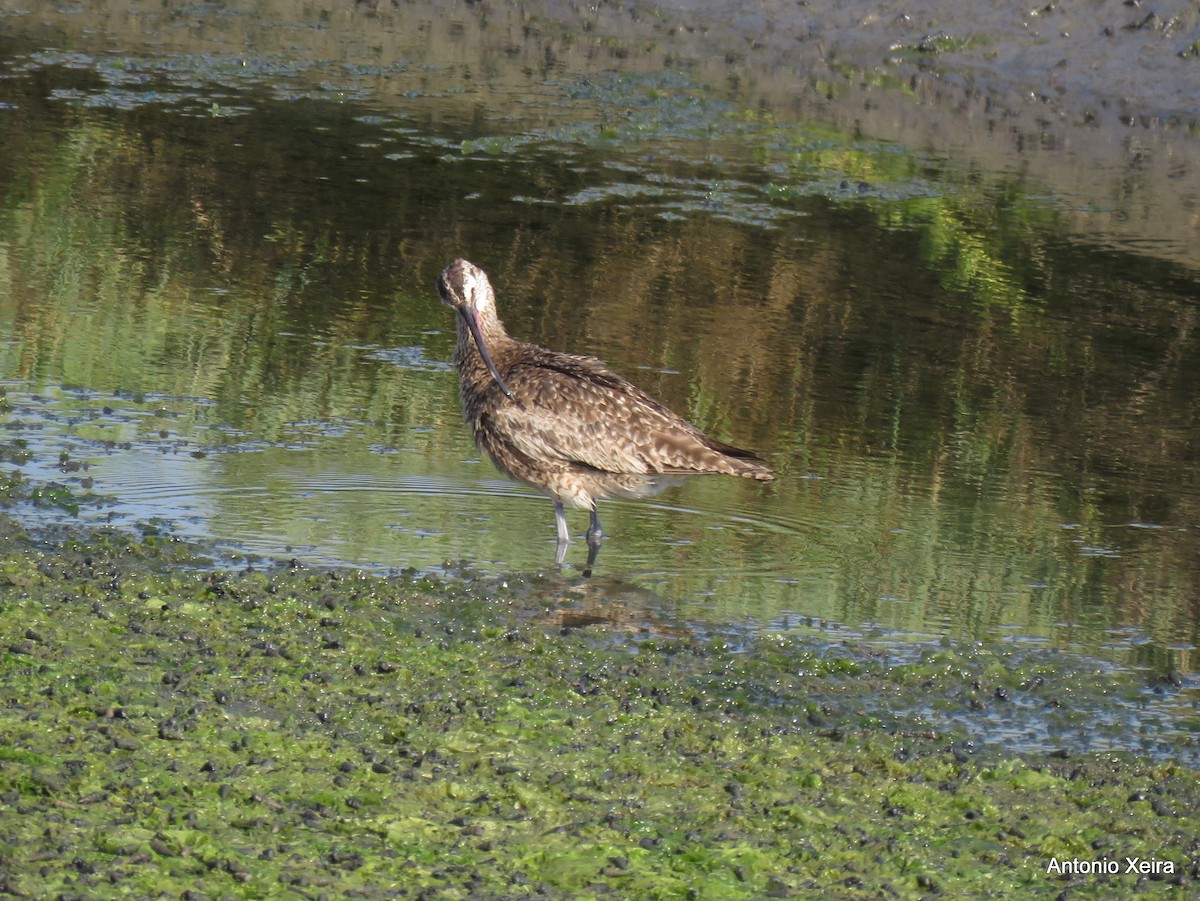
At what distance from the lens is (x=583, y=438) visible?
29.2 feet

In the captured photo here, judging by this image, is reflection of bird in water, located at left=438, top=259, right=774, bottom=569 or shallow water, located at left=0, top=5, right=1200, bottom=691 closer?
shallow water, located at left=0, top=5, right=1200, bottom=691

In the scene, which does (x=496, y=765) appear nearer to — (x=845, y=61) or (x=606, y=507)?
(x=606, y=507)

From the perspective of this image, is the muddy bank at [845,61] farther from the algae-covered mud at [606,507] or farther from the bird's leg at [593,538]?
the bird's leg at [593,538]

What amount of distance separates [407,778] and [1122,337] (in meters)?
8.96

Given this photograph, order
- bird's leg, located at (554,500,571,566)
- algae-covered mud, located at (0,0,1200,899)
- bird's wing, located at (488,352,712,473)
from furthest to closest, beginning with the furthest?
bird's wing, located at (488,352,712,473)
bird's leg, located at (554,500,571,566)
algae-covered mud, located at (0,0,1200,899)

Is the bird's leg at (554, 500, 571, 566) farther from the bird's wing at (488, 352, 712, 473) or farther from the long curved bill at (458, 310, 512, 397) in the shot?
the long curved bill at (458, 310, 512, 397)

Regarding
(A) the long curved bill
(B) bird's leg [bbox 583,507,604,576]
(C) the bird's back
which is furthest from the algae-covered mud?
(A) the long curved bill

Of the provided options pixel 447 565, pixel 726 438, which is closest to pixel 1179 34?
pixel 726 438

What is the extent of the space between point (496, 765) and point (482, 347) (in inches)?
147

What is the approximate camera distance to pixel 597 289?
1351cm

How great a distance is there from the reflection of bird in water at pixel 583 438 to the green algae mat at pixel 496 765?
58.0 inches

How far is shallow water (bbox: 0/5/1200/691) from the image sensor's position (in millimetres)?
8617

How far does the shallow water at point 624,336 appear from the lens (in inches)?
339

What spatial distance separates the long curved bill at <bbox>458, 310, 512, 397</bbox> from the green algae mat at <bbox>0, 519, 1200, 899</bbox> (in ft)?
5.96
